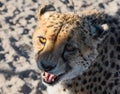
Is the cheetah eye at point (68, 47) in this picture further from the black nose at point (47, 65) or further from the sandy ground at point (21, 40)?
the sandy ground at point (21, 40)

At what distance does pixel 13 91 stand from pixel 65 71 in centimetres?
106

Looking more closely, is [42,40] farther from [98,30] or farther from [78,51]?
[98,30]

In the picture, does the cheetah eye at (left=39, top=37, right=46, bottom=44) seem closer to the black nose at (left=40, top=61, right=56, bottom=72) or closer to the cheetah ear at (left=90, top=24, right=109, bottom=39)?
the black nose at (left=40, top=61, right=56, bottom=72)

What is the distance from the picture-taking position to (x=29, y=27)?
4.18 metres

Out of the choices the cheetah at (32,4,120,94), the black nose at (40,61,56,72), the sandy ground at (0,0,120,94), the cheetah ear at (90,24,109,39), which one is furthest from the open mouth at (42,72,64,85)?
the sandy ground at (0,0,120,94)

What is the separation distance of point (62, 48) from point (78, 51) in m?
0.12

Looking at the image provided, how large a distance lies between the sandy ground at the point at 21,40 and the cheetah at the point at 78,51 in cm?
79

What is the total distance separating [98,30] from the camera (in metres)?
2.47

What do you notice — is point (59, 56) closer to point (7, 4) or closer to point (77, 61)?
point (77, 61)

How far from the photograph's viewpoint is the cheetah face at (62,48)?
2.40 m

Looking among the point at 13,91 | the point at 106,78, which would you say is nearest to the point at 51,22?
the point at 106,78

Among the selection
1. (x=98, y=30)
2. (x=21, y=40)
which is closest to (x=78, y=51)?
(x=98, y=30)

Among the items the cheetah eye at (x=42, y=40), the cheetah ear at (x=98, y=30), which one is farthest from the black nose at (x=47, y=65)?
the cheetah ear at (x=98, y=30)

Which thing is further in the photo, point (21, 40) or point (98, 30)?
point (21, 40)
